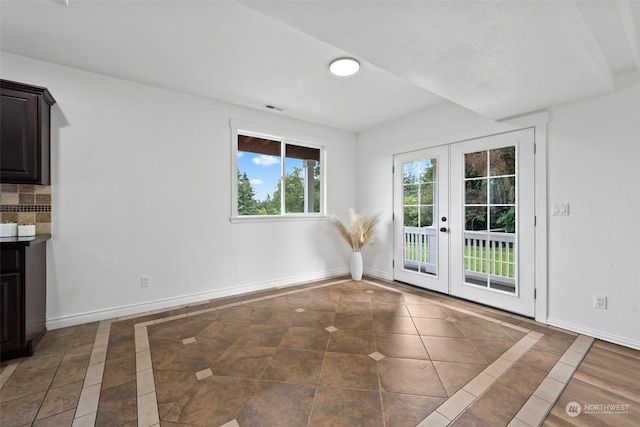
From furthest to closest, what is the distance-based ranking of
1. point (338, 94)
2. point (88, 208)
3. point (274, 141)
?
1. point (274, 141)
2. point (338, 94)
3. point (88, 208)

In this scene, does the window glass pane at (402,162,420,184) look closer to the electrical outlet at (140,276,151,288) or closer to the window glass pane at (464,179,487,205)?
the window glass pane at (464,179,487,205)

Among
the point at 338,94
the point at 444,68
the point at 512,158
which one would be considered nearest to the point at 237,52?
the point at 338,94

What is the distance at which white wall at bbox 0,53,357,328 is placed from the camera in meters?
2.74

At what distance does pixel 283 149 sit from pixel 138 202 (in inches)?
82.3

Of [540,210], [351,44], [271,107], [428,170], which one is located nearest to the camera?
[351,44]

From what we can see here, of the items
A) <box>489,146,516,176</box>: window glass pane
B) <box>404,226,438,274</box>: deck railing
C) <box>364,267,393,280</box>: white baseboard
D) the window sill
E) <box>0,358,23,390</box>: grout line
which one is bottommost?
<box>0,358,23,390</box>: grout line

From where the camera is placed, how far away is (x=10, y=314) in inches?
82.7

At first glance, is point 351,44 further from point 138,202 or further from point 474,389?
point 138,202

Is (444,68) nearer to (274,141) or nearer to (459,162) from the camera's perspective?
(459,162)

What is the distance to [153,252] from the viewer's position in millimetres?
3201

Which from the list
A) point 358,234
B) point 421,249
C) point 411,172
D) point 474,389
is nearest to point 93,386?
point 474,389

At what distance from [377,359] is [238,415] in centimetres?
110

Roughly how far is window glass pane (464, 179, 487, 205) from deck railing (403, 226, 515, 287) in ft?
1.27

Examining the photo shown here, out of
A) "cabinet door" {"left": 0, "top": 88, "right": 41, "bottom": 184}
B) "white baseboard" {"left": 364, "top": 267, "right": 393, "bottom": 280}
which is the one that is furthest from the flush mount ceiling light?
"white baseboard" {"left": 364, "top": 267, "right": 393, "bottom": 280}
